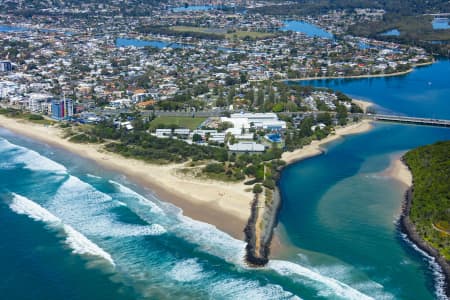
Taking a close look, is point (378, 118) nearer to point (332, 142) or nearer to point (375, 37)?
point (332, 142)

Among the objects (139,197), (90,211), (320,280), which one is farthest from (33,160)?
(320,280)

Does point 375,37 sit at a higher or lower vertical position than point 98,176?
higher

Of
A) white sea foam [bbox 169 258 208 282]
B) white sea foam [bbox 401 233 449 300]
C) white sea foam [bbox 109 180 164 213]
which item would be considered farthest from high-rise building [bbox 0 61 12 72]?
white sea foam [bbox 401 233 449 300]

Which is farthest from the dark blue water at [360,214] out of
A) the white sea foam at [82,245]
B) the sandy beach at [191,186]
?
the white sea foam at [82,245]

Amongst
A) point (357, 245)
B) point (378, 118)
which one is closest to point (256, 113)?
point (378, 118)

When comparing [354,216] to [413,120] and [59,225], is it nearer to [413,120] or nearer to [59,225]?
[59,225]
